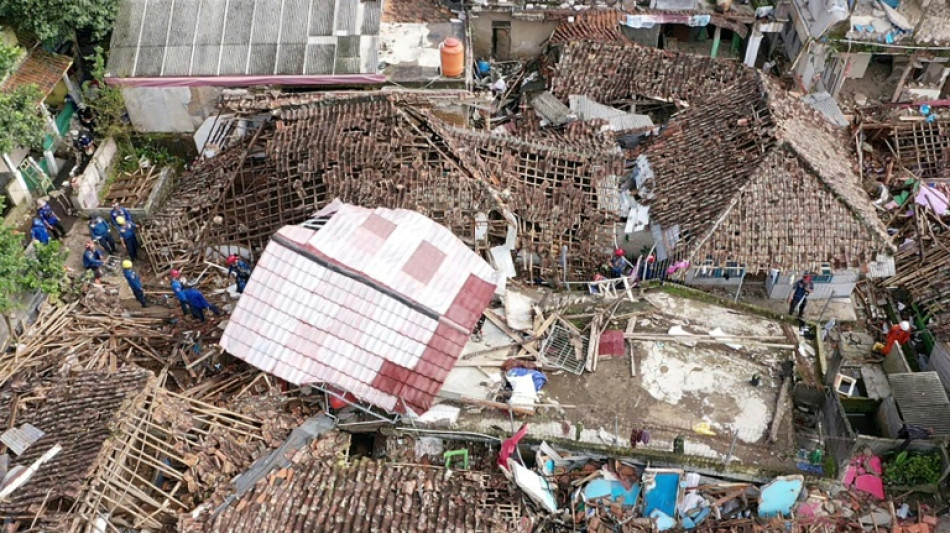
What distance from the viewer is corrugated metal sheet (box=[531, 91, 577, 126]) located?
3241 centimetres

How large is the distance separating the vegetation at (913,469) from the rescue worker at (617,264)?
954cm

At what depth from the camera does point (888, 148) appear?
108 feet

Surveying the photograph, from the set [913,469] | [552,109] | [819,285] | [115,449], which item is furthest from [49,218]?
[913,469]

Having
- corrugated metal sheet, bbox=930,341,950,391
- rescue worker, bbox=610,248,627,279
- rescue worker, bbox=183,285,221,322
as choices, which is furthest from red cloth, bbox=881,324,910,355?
rescue worker, bbox=183,285,221,322

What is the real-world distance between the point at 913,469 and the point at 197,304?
21066 millimetres

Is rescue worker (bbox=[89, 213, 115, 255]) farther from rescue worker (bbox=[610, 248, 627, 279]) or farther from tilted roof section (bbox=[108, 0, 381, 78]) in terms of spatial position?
rescue worker (bbox=[610, 248, 627, 279])

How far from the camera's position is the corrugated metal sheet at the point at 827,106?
107 ft

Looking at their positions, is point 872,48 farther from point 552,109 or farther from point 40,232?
point 40,232

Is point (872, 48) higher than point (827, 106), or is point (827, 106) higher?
point (872, 48)

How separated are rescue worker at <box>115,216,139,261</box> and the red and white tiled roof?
27.7ft

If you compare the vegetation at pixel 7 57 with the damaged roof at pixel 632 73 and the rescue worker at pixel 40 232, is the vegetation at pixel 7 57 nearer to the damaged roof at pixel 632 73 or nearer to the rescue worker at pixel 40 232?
the rescue worker at pixel 40 232

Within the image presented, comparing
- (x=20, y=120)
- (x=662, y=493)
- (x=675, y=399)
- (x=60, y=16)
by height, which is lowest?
(x=662, y=493)

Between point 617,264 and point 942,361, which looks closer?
point 942,361

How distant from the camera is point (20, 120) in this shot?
2705 centimetres
